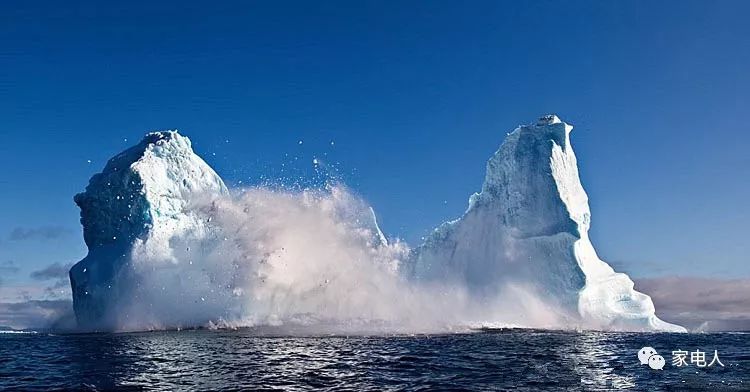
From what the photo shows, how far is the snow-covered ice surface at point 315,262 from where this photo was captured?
67688mm

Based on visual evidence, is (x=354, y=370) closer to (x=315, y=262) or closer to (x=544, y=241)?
(x=315, y=262)

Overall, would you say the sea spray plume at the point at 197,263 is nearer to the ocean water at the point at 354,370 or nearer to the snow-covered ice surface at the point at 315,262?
the snow-covered ice surface at the point at 315,262

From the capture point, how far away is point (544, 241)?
81375 mm

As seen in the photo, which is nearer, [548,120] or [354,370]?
[354,370]

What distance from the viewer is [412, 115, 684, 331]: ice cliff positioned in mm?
79875

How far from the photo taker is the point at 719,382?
73.8 ft

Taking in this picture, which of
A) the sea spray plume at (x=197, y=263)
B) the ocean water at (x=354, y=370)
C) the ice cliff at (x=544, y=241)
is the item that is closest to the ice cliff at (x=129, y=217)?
the sea spray plume at (x=197, y=263)

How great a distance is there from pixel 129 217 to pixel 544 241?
55686mm

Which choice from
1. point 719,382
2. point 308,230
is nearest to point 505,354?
point 719,382

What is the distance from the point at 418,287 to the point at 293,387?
67.4 metres

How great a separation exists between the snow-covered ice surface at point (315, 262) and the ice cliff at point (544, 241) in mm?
169

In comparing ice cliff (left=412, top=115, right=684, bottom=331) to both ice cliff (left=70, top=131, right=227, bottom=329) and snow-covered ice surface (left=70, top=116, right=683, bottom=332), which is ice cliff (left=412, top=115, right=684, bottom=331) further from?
ice cliff (left=70, top=131, right=227, bottom=329)

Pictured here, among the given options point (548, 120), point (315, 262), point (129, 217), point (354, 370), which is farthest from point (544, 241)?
point (354, 370)

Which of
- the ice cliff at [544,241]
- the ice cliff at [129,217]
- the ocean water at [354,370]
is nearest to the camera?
the ocean water at [354,370]
